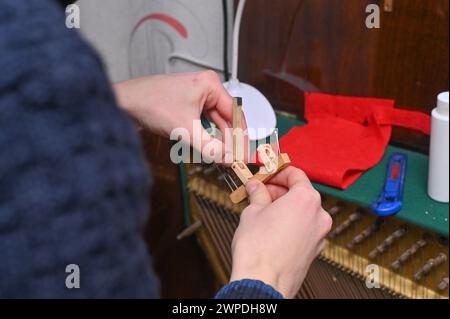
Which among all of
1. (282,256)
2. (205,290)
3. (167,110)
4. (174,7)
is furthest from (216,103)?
(205,290)

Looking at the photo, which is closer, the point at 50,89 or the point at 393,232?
the point at 50,89

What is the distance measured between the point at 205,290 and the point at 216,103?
2.38 ft

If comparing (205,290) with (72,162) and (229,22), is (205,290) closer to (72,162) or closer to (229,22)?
(229,22)

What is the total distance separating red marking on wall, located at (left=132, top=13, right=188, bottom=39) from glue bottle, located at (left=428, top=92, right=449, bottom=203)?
577 millimetres

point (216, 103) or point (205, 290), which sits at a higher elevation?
point (216, 103)

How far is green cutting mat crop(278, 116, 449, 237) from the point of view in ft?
2.64

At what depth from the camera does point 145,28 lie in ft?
3.94

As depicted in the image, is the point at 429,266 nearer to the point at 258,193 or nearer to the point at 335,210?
the point at 335,210

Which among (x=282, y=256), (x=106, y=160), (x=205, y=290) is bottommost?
(x=205, y=290)

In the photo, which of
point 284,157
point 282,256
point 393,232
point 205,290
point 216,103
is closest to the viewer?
point 282,256

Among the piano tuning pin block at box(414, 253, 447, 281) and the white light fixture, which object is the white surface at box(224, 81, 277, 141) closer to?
the white light fixture

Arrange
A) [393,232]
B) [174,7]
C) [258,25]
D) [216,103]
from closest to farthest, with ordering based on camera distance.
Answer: [216,103], [393,232], [258,25], [174,7]
